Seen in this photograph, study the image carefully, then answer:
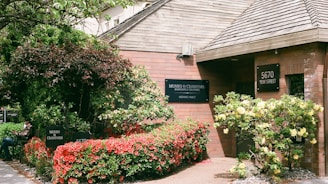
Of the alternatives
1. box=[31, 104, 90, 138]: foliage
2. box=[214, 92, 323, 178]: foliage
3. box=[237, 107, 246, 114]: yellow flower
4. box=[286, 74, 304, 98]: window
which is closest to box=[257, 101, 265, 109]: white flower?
box=[214, 92, 323, 178]: foliage

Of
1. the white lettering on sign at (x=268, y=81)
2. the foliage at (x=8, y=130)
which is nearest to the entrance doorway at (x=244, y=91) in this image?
the white lettering on sign at (x=268, y=81)

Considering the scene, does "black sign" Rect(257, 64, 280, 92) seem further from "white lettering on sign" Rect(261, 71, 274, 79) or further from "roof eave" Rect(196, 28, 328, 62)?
"roof eave" Rect(196, 28, 328, 62)

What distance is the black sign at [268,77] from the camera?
38.0 feet

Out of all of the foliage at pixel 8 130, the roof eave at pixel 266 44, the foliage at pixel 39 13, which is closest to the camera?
the roof eave at pixel 266 44

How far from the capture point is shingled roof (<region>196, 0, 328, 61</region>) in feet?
34.3

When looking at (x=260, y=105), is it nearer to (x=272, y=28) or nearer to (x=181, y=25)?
(x=272, y=28)

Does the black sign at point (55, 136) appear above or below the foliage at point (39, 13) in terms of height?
below

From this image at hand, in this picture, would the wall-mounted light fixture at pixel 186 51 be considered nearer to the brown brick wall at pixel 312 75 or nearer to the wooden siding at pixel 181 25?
the wooden siding at pixel 181 25

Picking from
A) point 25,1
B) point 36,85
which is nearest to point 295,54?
point 36,85

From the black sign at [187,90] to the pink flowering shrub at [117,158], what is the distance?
3387 mm

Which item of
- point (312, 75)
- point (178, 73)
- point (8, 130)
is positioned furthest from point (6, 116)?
point (312, 75)

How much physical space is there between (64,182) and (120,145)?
1551 mm

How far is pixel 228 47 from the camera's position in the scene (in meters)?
13.1

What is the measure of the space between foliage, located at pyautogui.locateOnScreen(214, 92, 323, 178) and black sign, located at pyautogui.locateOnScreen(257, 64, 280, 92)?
1901mm
